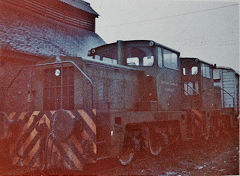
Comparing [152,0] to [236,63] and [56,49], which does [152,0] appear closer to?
[236,63]

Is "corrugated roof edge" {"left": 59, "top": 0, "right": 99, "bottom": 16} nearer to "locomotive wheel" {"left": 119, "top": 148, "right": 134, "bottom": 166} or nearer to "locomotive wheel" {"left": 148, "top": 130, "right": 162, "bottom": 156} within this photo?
"locomotive wheel" {"left": 148, "top": 130, "right": 162, "bottom": 156}

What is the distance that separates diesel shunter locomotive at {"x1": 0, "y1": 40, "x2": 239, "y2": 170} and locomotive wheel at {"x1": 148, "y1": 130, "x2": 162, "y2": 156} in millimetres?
22

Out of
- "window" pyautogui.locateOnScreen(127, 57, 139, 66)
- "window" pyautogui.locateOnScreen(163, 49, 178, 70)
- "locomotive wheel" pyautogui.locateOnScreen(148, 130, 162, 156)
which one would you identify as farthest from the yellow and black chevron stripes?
"window" pyautogui.locateOnScreen(163, 49, 178, 70)

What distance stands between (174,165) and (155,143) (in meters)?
0.81

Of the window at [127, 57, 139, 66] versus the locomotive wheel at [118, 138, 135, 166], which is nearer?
the locomotive wheel at [118, 138, 135, 166]

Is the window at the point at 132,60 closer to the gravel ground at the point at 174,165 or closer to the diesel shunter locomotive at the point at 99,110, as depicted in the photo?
the diesel shunter locomotive at the point at 99,110

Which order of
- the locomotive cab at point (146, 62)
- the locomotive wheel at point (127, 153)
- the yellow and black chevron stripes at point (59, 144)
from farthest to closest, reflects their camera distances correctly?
the locomotive cab at point (146, 62) < the locomotive wheel at point (127, 153) < the yellow and black chevron stripes at point (59, 144)

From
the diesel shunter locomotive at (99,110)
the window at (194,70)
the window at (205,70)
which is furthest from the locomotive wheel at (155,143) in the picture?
the window at (205,70)

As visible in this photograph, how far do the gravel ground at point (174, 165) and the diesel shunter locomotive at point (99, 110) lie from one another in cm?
26

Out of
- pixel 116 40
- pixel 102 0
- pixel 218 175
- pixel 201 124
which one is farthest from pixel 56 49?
pixel 218 175

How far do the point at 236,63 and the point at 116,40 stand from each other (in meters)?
2.84

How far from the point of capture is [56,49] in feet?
31.5

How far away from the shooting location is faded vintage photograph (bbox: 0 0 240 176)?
13.4 feet

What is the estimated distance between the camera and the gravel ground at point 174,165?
4480 millimetres
